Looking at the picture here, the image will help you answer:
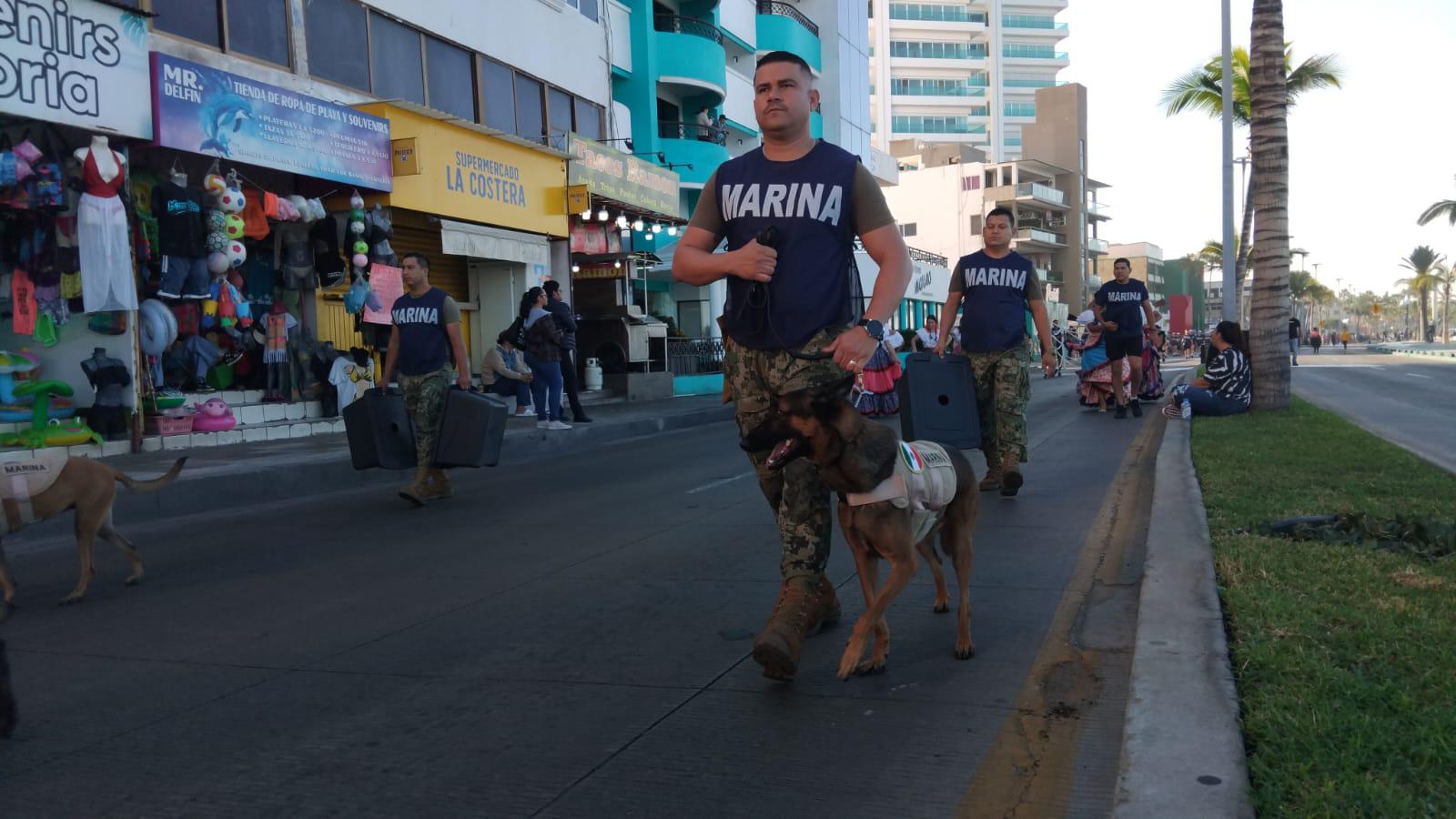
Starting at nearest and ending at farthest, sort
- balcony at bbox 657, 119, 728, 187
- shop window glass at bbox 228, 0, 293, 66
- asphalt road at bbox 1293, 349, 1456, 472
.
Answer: asphalt road at bbox 1293, 349, 1456, 472
shop window glass at bbox 228, 0, 293, 66
balcony at bbox 657, 119, 728, 187

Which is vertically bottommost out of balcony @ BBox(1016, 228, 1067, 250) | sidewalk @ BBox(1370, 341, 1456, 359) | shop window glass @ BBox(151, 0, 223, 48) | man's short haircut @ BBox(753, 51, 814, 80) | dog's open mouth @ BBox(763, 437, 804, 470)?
sidewalk @ BBox(1370, 341, 1456, 359)

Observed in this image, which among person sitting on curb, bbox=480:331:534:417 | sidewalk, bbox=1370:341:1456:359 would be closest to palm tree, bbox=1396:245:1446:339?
sidewalk, bbox=1370:341:1456:359

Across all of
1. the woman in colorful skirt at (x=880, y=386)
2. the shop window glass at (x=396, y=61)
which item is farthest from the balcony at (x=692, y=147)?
the woman in colorful skirt at (x=880, y=386)

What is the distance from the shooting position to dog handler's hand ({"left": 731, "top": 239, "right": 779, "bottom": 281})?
3557mm

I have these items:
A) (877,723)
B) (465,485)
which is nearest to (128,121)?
(465,485)

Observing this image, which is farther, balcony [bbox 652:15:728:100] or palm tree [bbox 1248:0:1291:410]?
balcony [bbox 652:15:728:100]

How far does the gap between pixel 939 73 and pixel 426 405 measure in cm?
9338

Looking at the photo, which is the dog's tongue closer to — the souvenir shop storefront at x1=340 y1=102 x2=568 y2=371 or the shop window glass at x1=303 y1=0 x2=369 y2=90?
the souvenir shop storefront at x1=340 y1=102 x2=568 y2=371

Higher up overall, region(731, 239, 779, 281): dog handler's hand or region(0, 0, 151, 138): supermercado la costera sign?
region(0, 0, 151, 138): supermercado la costera sign

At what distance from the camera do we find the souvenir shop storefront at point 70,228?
33.9 ft

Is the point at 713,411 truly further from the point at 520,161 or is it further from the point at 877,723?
the point at 877,723

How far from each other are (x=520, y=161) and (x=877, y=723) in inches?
676

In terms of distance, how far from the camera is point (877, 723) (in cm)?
319

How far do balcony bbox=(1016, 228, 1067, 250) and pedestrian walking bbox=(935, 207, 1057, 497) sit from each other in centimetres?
6964
